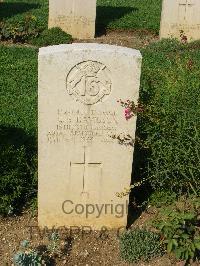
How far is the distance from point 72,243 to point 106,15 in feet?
30.5

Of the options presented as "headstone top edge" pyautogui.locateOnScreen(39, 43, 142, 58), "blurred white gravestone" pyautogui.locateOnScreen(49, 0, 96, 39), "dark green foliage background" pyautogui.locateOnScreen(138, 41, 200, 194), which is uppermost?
"blurred white gravestone" pyautogui.locateOnScreen(49, 0, 96, 39)

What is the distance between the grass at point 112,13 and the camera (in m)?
12.6

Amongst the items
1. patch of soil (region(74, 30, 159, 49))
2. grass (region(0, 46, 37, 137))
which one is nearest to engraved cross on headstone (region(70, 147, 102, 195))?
grass (region(0, 46, 37, 137))

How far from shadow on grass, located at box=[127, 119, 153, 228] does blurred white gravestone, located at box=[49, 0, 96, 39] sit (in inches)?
267

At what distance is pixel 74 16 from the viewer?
11.7 m

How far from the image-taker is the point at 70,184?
4973 mm

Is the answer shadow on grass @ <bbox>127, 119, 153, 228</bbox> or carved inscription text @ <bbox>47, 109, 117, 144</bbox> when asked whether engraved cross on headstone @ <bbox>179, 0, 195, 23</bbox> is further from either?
carved inscription text @ <bbox>47, 109, 117, 144</bbox>

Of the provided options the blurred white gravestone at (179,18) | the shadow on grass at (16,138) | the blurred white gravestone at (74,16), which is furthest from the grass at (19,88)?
the blurred white gravestone at (179,18)

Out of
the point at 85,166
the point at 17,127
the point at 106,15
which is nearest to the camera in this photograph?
the point at 85,166

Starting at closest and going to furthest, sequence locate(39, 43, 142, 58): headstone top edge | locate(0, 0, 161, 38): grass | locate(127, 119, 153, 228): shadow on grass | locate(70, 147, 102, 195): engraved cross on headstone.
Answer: locate(39, 43, 142, 58): headstone top edge
locate(70, 147, 102, 195): engraved cross on headstone
locate(127, 119, 153, 228): shadow on grass
locate(0, 0, 161, 38): grass

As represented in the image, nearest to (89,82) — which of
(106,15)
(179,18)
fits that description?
(179,18)

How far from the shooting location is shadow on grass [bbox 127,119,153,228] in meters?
5.34

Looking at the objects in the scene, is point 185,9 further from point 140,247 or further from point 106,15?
point 140,247

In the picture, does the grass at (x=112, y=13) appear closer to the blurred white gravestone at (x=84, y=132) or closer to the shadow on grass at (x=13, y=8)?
the shadow on grass at (x=13, y=8)
